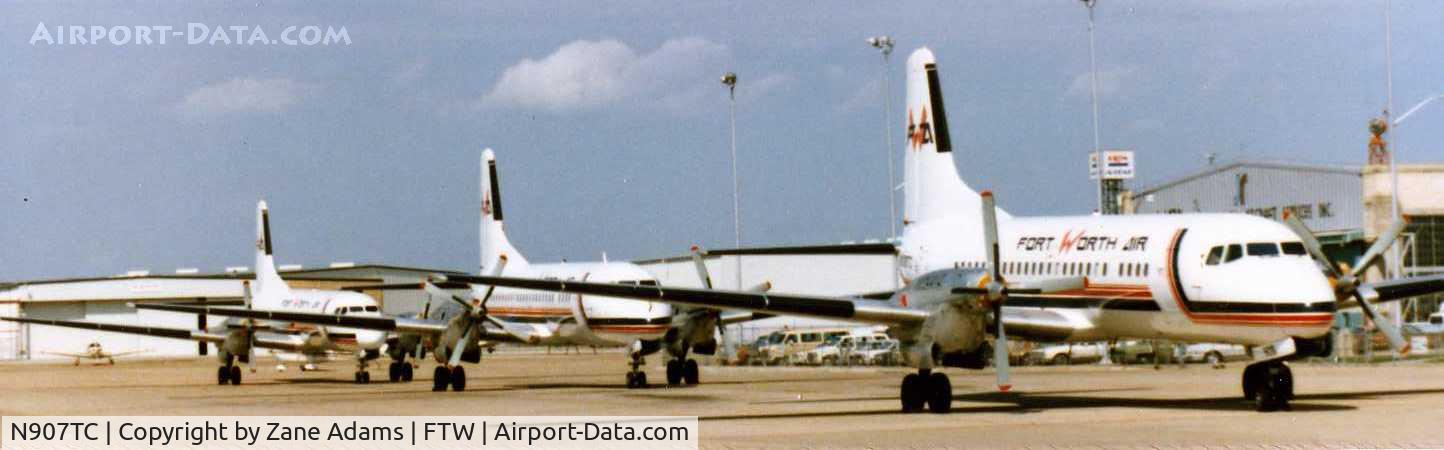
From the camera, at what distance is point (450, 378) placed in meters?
36.6

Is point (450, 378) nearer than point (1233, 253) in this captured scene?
No

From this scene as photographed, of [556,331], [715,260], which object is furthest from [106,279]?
[556,331]

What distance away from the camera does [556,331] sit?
37.8 metres

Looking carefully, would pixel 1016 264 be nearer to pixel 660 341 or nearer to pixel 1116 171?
pixel 660 341

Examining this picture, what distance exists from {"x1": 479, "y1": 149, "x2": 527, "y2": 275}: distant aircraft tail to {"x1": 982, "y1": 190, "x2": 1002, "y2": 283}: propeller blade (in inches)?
910

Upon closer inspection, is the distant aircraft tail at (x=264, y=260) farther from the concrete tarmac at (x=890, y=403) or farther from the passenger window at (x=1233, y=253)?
the passenger window at (x=1233, y=253)

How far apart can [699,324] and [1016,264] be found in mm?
10234

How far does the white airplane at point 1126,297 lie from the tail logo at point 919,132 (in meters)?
5.25

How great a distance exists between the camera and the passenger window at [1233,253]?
72.5ft

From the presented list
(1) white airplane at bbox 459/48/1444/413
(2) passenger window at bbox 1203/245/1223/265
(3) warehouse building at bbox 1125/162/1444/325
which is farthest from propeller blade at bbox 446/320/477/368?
(3) warehouse building at bbox 1125/162/1444/325

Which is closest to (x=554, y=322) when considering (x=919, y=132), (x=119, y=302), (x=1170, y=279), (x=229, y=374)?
(x=919, y=132)

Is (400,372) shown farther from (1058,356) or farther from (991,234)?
(991,234)

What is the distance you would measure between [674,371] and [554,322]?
376cm

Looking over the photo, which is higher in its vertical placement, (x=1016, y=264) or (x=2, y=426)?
(x=1016, y=264)
